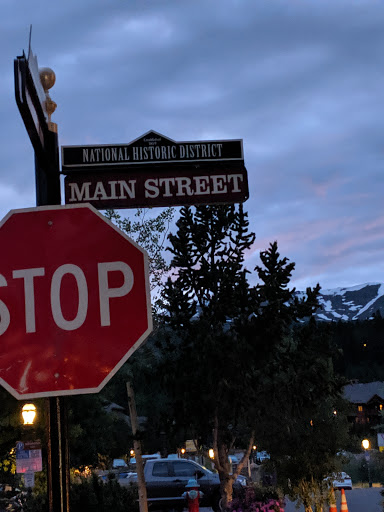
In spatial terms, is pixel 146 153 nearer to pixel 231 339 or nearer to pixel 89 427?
pixel 231 339

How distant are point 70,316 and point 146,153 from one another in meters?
1.92

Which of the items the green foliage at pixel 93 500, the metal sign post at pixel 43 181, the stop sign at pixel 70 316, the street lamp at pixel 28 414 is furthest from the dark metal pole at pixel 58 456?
the street lamp at pixel 28 414

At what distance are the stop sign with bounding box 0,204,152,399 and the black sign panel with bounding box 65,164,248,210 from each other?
155 cm

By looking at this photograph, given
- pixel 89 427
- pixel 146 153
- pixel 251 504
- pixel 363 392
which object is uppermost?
pixel 146 153

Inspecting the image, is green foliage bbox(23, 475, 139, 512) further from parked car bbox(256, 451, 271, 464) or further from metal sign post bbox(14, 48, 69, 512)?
metal sign post bbox(14, 48, 69, 512)

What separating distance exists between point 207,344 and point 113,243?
1181cm

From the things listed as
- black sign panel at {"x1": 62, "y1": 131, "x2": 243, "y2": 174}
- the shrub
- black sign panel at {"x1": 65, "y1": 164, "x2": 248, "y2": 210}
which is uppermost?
black sign panel at {"x1": 62, "y1": 131, "x2": 243, "y2": 174}

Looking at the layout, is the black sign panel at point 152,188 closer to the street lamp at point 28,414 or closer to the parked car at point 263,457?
the street lamp at point 28,414

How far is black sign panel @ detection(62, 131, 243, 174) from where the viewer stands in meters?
4.62

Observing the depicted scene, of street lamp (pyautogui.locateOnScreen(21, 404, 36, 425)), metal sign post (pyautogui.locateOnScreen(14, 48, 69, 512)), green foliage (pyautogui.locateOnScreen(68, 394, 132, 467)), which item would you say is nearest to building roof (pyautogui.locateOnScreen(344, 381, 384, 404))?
green foliage (pyautogui.locateOnScreen(68, 394, 132, 467))

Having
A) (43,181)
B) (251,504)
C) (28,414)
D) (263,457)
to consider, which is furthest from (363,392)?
(43,181)

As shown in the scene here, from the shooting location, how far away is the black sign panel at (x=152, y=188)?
15.0 feet

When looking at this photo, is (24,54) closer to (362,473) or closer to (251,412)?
(251,412)

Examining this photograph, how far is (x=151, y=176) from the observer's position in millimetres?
4652
